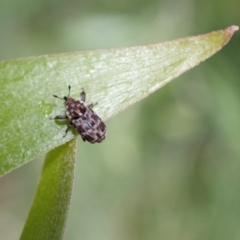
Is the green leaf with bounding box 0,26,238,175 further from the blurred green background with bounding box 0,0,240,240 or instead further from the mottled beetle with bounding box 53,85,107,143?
the blurred green background with bounding box 0,0,240,240

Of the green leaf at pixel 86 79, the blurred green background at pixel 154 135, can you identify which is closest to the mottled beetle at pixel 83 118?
the green leaf at pixel 86 79

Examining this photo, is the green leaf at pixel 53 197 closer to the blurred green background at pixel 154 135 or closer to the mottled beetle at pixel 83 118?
the mottled beetle at pixel 83 118

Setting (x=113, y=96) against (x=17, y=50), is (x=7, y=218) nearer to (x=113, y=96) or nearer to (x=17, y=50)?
(x=17, y=50)

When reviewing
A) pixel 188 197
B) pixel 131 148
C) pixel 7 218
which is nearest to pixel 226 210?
pixel 188 197

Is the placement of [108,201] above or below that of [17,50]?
below

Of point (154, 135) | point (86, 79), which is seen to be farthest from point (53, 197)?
point (154, 135)

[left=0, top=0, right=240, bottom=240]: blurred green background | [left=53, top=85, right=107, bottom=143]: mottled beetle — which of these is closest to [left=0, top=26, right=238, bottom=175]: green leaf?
[left=53, top=85, right=107, bottom=143]: mottled beetle
